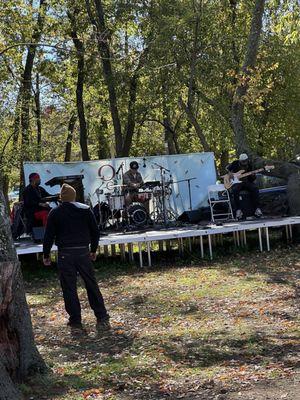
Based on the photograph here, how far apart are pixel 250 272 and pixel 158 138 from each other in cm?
2142

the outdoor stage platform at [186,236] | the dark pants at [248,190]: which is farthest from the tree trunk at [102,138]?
the outdoor stage platform at [186,236]

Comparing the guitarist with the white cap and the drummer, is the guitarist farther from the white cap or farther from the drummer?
the drummer

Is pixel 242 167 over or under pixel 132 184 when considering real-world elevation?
over

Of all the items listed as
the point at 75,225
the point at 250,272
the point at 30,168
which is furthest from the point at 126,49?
the point at 75,225

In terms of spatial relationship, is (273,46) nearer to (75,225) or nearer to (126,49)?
(126,49)

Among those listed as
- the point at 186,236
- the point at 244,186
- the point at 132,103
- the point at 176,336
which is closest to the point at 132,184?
the point at 186,236

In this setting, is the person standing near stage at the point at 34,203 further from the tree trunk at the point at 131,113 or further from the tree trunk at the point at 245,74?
the tree trunk at the point at 131,113

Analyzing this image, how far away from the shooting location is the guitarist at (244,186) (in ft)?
44.2

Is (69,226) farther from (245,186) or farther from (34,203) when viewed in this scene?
(245,186)

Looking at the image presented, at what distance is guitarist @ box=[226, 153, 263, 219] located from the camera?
13.5 m

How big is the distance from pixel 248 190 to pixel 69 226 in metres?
7.11

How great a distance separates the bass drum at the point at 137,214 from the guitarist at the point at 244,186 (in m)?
2.15

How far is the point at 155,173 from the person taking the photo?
15.6 m

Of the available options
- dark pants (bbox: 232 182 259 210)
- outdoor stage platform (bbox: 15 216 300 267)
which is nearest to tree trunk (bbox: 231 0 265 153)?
dark pants (bbox: 232 182 259 210)
